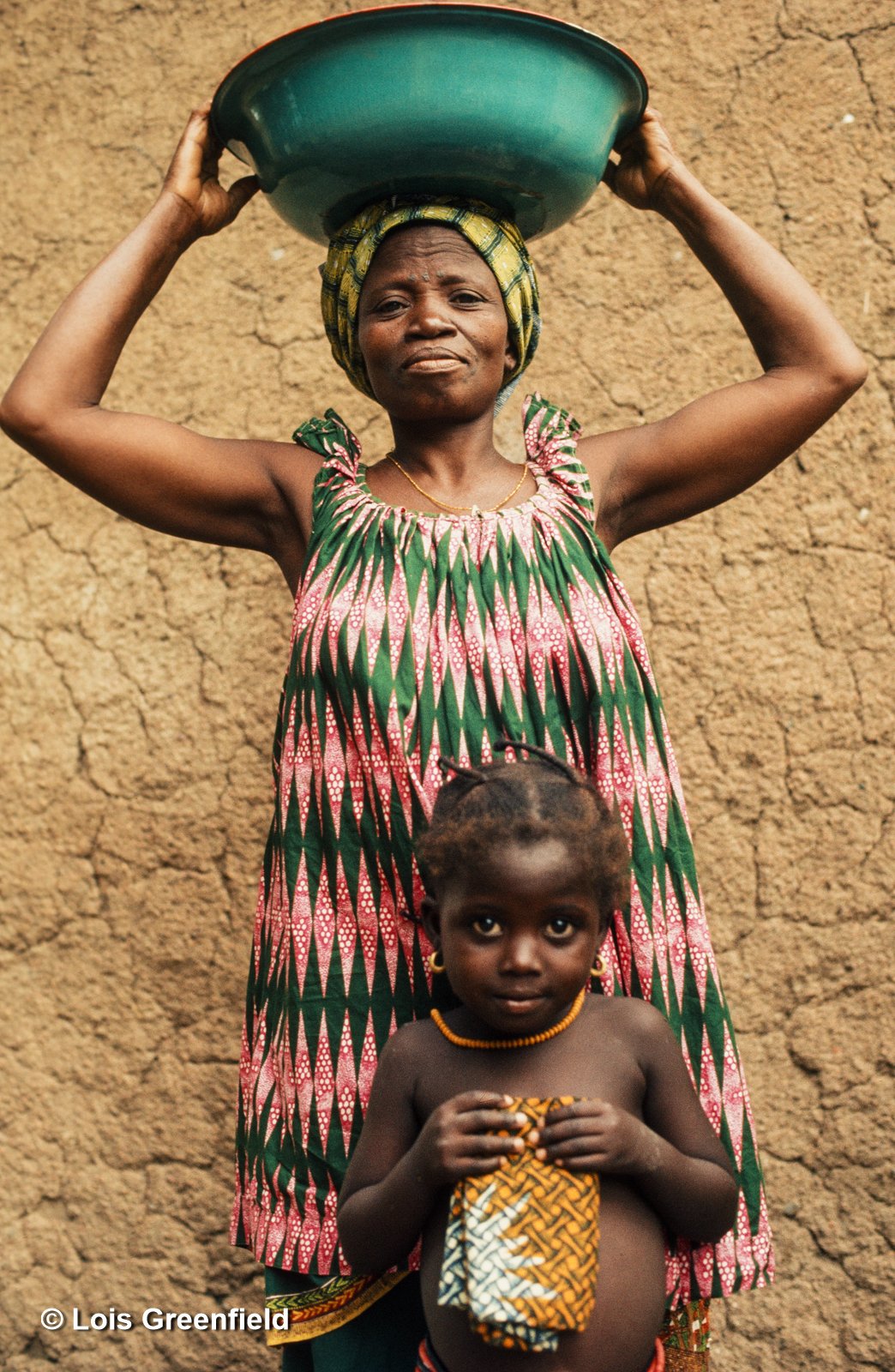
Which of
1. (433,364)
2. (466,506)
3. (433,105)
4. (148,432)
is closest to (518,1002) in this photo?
(466,506)

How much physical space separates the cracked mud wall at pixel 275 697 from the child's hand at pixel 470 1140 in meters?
1.23

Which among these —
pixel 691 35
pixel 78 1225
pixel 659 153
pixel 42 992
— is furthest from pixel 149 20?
pixel 78 1225

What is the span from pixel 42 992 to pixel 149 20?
190cm

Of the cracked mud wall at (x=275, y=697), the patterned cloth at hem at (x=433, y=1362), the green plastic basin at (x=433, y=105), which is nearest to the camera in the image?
the patterned cloth at hem at (x=433, y=1362)

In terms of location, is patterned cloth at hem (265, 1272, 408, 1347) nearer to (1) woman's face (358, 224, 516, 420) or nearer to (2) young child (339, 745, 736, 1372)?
(2) young child (339, 745, 736, 1372)

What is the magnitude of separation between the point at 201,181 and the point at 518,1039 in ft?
4.21

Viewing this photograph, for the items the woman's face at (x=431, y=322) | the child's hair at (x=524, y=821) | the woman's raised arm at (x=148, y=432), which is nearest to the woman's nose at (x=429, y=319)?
the woman's face at (x=431, y=322)

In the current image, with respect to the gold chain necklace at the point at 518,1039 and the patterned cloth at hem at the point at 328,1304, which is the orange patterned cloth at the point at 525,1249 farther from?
the patterned cloth at hem at the point at 328,1304

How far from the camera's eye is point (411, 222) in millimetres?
1963

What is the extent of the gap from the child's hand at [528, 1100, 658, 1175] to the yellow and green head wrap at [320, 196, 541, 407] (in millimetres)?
1038

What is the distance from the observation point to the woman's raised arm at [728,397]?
2.06 meters

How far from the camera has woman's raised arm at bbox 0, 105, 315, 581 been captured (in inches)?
80.0

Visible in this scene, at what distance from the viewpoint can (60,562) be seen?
2.91 m

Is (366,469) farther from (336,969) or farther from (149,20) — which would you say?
(149,20)
